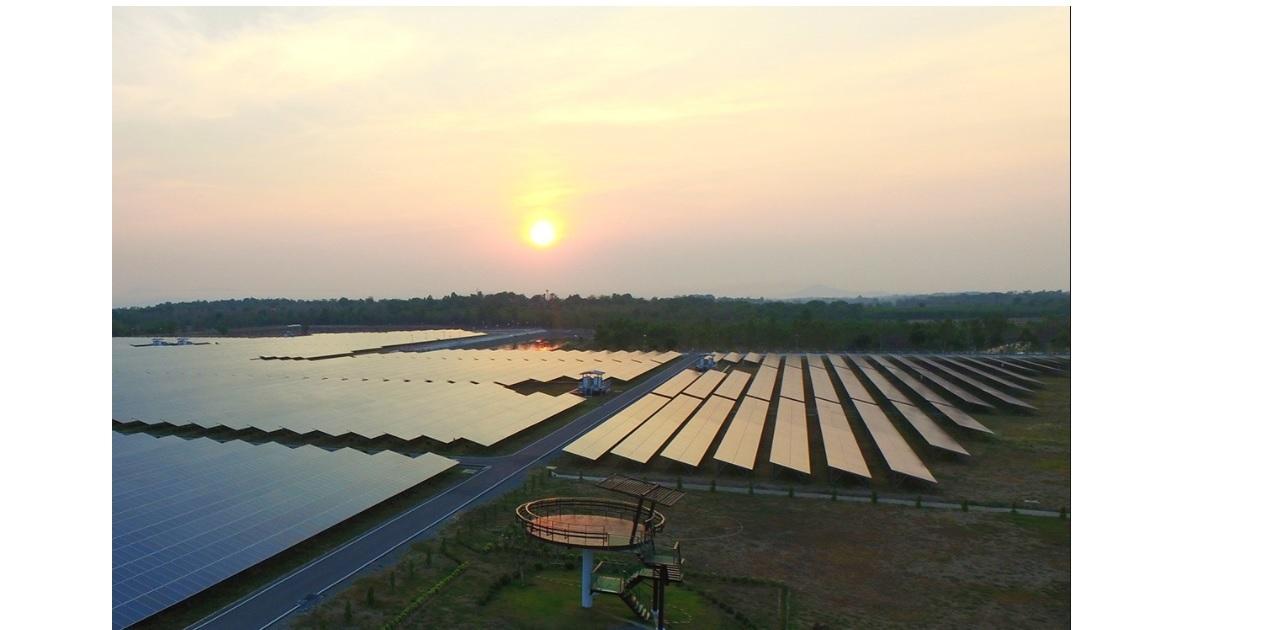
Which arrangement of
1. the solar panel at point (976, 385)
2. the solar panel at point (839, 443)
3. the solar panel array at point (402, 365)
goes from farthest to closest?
the solar panel array at point (402, 365)
the solar panel at point (976, 385)
the solar panel at point (839, 443)

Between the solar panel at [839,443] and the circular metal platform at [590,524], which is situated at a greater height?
the circular metal platform at [590,524]

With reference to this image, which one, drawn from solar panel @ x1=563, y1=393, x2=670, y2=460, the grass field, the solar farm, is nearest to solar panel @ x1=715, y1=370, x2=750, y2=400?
solar panel @ x1=563, y1=393, x2=670, y2=460

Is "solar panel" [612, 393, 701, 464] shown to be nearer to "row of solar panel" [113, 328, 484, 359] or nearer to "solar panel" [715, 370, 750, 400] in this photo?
"solar panel" [715, 370, 750, 400]

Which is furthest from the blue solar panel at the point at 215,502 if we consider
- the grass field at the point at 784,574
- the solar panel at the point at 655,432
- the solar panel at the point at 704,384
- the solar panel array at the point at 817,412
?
the solar panel at the point at 704,384

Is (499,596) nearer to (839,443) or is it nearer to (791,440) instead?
(791,440)

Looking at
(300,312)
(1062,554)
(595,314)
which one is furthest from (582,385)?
(300,312)

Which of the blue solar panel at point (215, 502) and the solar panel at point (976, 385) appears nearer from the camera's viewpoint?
the blue solar panel at point (215, 502)

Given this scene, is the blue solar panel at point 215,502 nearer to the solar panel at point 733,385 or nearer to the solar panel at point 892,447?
the solar panel at point 892,447
